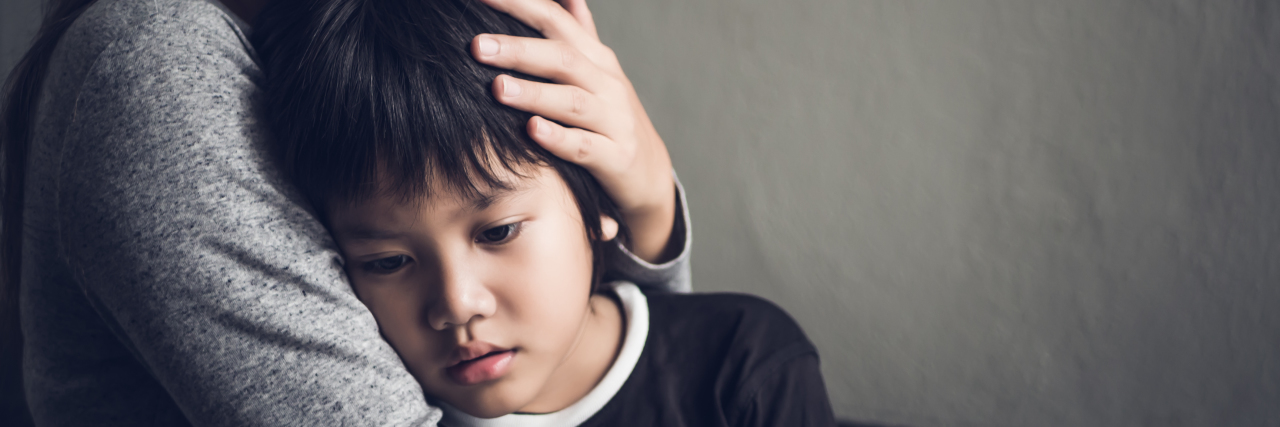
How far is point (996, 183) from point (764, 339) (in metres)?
0.50

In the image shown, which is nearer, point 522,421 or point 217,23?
point 217,23

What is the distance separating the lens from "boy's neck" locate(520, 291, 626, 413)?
2.20 feet

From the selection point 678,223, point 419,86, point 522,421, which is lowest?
point 522,421

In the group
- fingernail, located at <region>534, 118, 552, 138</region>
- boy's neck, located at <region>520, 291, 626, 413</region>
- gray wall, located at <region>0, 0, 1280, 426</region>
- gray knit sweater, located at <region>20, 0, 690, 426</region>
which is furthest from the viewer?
gray wall, located at <region>0, 0, 1280, 426</region>

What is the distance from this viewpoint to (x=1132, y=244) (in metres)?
0.90

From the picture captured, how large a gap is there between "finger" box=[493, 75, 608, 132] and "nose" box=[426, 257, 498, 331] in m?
0.14

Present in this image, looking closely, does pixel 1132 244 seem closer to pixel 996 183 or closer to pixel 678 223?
pixel 996 183

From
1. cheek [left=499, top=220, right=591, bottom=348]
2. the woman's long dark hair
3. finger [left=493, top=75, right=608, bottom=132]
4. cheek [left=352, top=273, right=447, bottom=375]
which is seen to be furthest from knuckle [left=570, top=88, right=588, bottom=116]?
the woman's long dark hair

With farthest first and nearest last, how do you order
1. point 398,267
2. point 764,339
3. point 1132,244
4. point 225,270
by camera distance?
1. point 1132,244
2. point 764,339
3. point 398,267
4. point 225,270

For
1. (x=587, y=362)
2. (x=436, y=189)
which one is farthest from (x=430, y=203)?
(x=587, y=362)

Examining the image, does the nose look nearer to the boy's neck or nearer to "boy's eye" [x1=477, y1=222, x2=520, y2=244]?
"boy's eye" [x1=477, y1=222, x2=520, y2=244]

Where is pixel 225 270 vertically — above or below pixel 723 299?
above

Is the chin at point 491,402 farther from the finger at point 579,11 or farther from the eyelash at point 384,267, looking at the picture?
the finger at point 579,11

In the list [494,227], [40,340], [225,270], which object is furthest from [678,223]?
[40,340]
